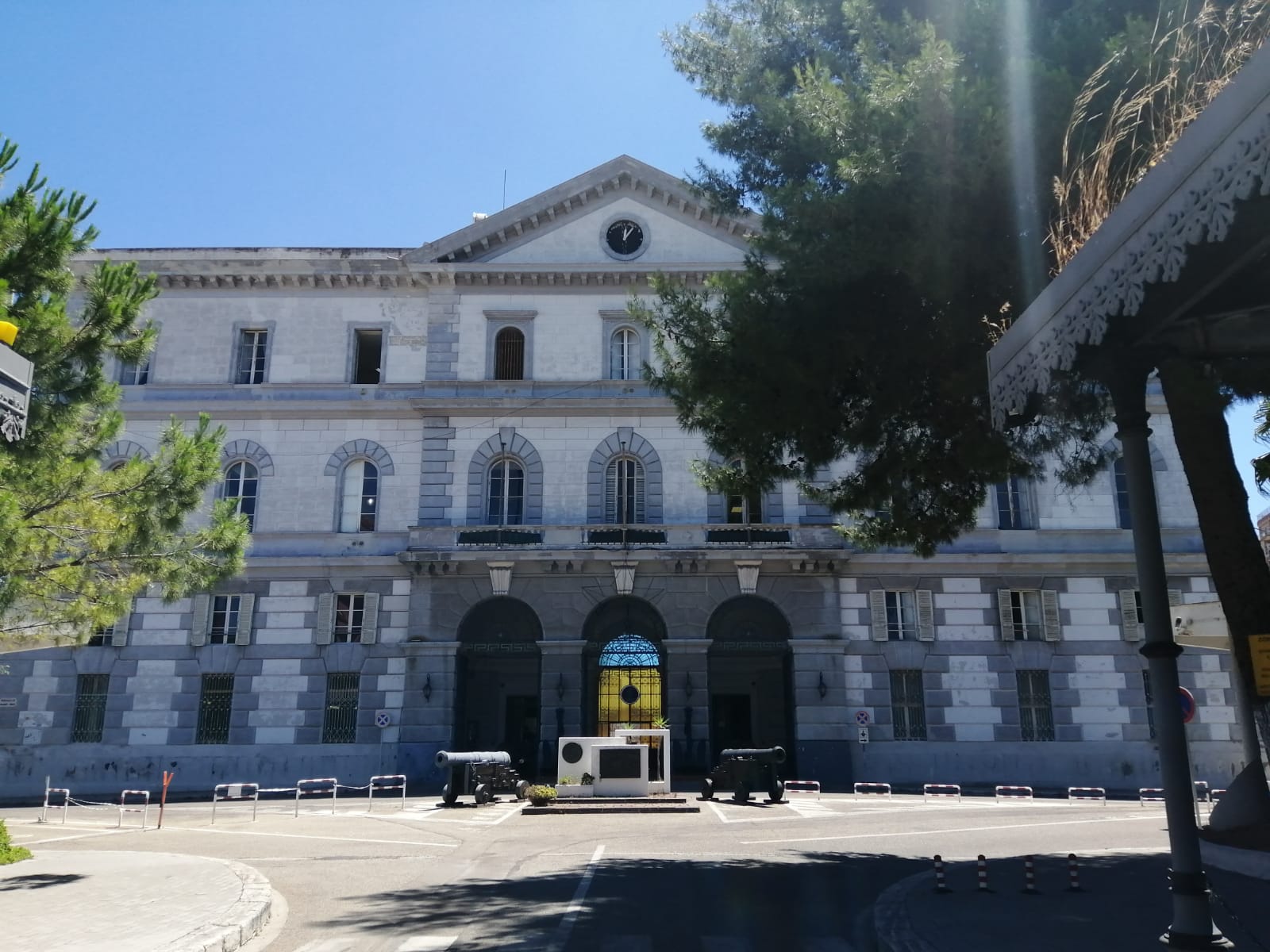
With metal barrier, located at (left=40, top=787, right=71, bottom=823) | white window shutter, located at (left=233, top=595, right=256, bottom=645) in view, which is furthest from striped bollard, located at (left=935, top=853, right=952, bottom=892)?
white window shutter, located at (left=233, top=595, right=256, bottom=645)

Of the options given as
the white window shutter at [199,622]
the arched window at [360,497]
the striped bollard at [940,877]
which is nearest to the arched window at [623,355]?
the arched window at [360,497]

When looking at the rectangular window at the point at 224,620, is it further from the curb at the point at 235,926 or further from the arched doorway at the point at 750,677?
the curb at the point at 235,926

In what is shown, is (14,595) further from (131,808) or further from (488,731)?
(488,731)

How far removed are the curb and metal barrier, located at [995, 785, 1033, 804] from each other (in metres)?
18.6

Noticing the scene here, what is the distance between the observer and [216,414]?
3020 cm

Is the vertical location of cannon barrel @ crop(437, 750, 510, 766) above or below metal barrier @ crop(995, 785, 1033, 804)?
above

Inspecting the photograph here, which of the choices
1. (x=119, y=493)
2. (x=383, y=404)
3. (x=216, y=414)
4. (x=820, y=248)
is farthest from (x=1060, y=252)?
(x=216, y=414)

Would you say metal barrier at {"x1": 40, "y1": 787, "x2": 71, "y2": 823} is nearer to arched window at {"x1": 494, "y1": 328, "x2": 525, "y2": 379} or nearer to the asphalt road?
the asphalt road

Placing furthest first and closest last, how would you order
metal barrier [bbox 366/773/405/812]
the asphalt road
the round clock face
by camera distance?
the round clock face
metal barrier [bbox 366/773/405/812]
the asphalt road

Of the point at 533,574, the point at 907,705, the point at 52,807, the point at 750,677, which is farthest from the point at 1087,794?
the point at 52,807

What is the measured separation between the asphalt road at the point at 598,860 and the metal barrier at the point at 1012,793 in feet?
2.22

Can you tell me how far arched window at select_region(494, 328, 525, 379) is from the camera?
31.0 meters

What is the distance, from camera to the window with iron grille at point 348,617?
1140 inches

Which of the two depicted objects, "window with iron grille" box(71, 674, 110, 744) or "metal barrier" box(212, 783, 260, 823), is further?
"window with iron grille" box(71, 674, 110, 744)
